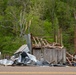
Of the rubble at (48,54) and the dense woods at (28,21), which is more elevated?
the dense woods at (28,21)

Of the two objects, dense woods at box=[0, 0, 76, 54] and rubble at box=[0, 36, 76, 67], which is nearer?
rubble at box=[0, 36, 76, 67]

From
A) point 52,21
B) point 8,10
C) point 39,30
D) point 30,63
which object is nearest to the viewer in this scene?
point 30,63

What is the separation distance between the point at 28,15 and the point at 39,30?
2.83m

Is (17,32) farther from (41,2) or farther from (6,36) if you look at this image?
(41,2)

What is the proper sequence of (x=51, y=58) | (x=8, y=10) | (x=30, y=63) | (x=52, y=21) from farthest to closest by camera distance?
(x=52, y=21) < (x=8, y=10) < (x=51, y=58) < (x=30, y=63)

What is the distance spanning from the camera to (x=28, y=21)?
1444 inches

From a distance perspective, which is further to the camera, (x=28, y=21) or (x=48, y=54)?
(x=28, y=21)

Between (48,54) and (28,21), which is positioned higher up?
(28,21)

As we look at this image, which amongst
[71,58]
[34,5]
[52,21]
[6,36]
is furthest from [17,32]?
[71,58]

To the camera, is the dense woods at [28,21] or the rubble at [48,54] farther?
the dense woods at [28,21]

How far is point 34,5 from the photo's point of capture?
38.5 metres

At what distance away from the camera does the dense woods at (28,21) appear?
34.6 meters

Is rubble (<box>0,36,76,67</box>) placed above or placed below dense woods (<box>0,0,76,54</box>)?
below

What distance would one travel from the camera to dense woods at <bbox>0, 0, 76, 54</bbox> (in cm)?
3462
